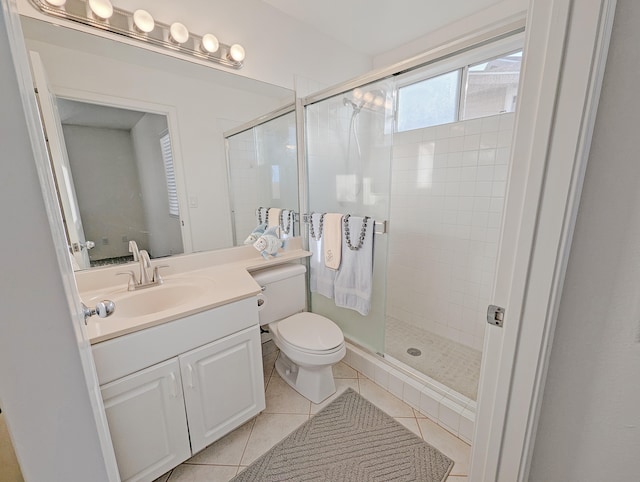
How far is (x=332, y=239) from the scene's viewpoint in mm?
1847

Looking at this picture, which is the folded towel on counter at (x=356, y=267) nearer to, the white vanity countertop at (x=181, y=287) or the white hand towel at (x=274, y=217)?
the white vanity countertop at (x=181, y=287)

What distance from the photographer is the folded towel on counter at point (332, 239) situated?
181cm

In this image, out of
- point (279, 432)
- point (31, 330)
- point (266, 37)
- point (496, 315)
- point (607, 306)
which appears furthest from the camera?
point (266, 37)

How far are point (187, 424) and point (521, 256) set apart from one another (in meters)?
1.44

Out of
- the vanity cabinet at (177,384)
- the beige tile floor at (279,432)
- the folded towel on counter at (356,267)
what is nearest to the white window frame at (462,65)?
the folded towel on counter at (356,267)

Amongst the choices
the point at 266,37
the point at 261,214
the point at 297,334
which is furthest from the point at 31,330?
the point at 266,37

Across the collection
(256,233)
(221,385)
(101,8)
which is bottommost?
(221,385)

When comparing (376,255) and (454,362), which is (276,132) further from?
(454,362)

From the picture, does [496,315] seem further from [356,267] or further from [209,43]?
[209,43]

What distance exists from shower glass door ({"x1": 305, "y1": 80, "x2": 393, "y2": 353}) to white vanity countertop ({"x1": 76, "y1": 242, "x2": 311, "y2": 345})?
2.10ft

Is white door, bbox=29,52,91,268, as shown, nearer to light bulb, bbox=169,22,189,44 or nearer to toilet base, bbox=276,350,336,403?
light bulb, bbox=169,22,189,44

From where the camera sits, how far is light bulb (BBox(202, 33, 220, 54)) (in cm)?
146

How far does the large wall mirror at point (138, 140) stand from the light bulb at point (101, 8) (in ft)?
0.32

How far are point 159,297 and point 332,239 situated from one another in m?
1.09
